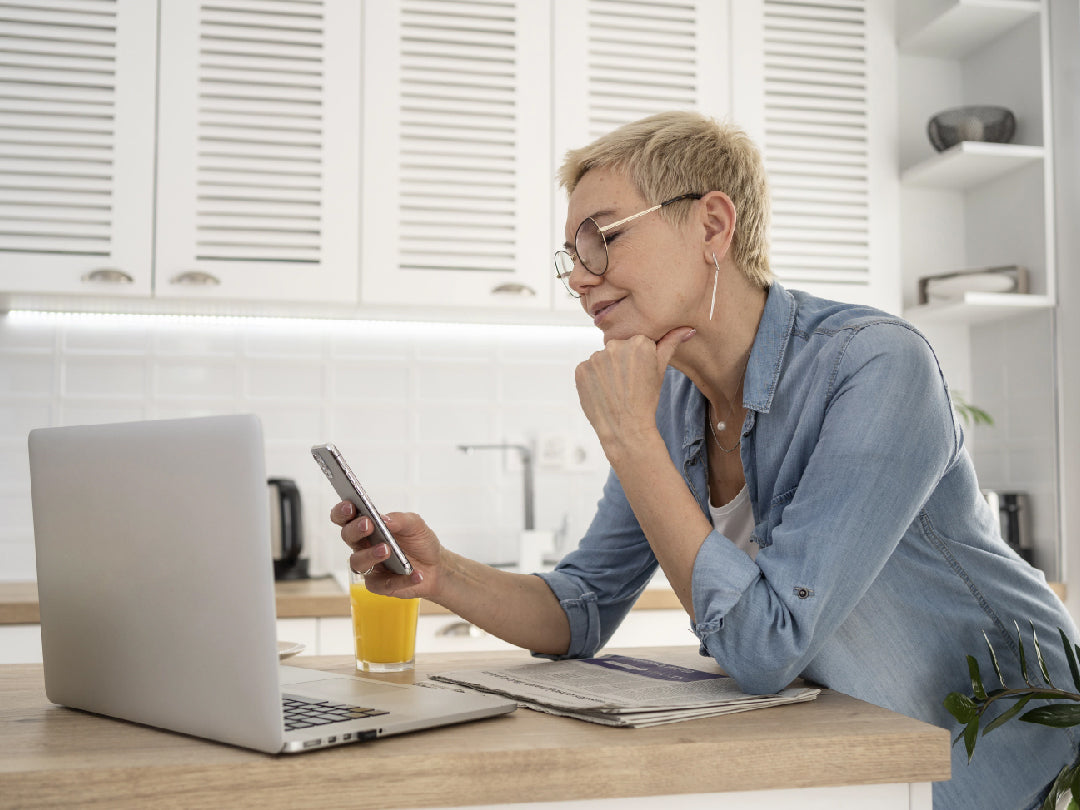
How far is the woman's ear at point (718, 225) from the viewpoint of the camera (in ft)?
4.39

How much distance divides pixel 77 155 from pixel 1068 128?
8.25 ft

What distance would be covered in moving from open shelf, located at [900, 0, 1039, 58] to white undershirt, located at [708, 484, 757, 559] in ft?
7.05

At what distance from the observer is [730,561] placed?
1042mm

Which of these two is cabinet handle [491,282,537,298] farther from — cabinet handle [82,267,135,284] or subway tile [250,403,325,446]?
cabinet handle [82,267,135,284]

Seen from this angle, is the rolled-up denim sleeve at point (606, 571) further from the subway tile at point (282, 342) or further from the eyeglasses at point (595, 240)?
the subway tile at point (282, 342)

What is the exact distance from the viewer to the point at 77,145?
2.50 metres

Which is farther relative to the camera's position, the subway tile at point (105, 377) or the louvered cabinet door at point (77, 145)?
the subway tile at point (105, 377)

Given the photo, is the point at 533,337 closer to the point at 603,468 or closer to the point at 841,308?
the point at 603,468

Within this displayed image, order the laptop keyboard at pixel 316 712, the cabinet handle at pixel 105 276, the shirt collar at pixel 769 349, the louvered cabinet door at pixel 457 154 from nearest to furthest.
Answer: the laptop keyboard at pixel 316 712, the shirt collar at pixel 769 349, the cabinet handle at pixel 105 276, the louvered cabinet door at pixel 457 154

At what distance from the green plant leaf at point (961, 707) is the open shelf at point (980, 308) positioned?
6.48 ft

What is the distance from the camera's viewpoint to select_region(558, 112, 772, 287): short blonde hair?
1323mm

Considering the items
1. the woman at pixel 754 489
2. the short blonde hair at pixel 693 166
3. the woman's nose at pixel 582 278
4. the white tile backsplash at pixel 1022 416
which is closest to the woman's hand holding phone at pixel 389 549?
the woman at pixel 754 489

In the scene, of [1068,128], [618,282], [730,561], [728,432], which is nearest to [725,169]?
[618,282]

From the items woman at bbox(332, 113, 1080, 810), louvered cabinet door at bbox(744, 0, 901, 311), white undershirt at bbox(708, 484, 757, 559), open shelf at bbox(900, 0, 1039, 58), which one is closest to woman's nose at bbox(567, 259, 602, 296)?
woman at bbox(332, 113, 1080, 810)
